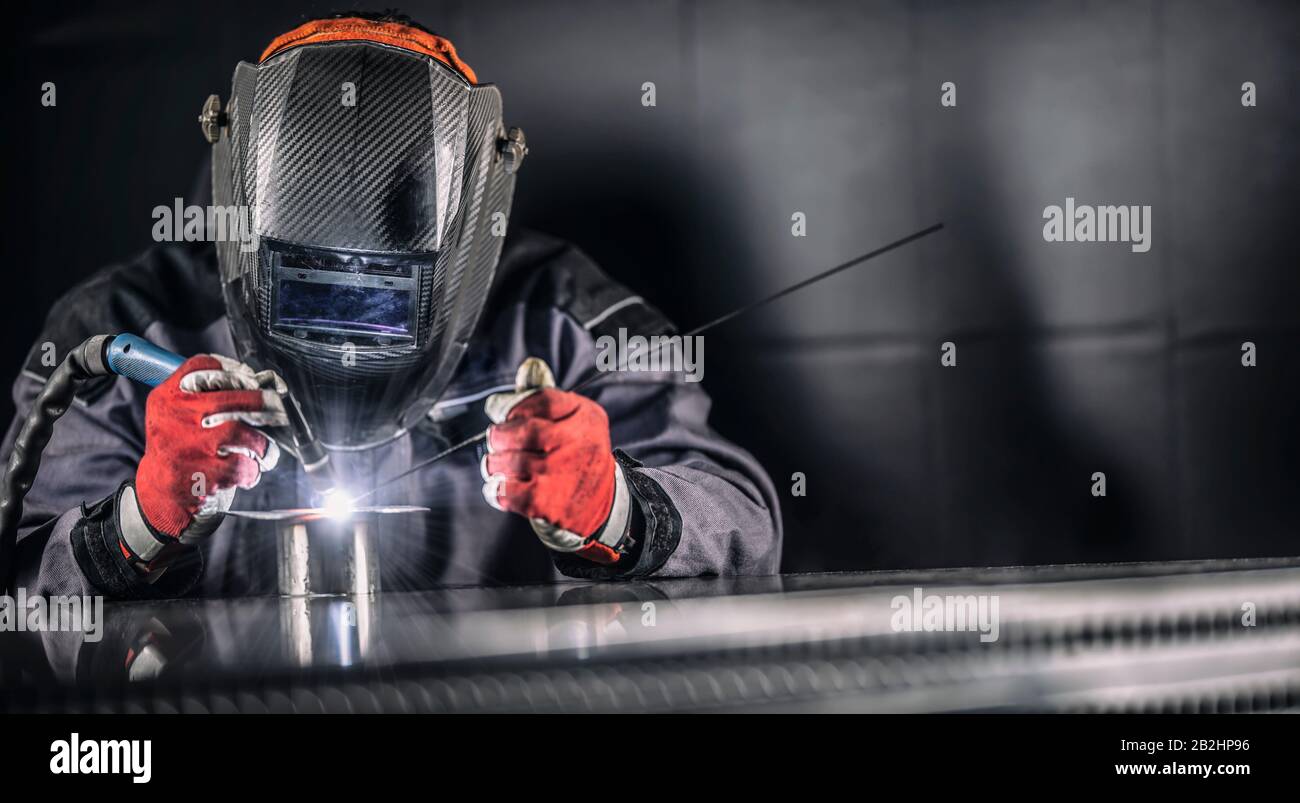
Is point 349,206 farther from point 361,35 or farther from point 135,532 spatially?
point 135,532

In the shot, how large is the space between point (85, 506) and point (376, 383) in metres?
0.43

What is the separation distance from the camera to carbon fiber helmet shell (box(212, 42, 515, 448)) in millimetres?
1246

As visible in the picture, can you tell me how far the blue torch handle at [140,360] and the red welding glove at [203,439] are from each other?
41 mm

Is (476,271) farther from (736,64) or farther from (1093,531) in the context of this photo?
(1093,531)

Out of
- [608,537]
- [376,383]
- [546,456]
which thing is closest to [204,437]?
[376,383]

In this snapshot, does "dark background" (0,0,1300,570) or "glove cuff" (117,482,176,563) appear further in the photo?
"dark background" (0,0,1300,570)

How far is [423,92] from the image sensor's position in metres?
1.29

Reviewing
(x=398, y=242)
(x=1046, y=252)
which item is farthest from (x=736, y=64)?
(x=398, y=242)

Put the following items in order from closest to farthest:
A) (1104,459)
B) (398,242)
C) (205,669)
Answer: (205,669) → (398,242) → (1104,459)

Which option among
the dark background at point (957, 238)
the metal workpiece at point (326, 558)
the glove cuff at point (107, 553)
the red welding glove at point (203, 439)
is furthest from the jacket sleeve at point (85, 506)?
the dark background at point (957, 238)

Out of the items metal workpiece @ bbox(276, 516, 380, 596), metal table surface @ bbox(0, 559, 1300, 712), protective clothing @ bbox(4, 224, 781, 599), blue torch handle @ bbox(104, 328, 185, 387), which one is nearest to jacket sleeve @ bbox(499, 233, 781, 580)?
protective clothing @ bbox(4, 224, 781, 599)

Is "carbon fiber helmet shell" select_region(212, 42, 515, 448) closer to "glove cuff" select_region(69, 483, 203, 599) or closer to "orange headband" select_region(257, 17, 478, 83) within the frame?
"orange headband" select_region(257, 17, 478, 83)

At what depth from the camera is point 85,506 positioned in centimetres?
136
